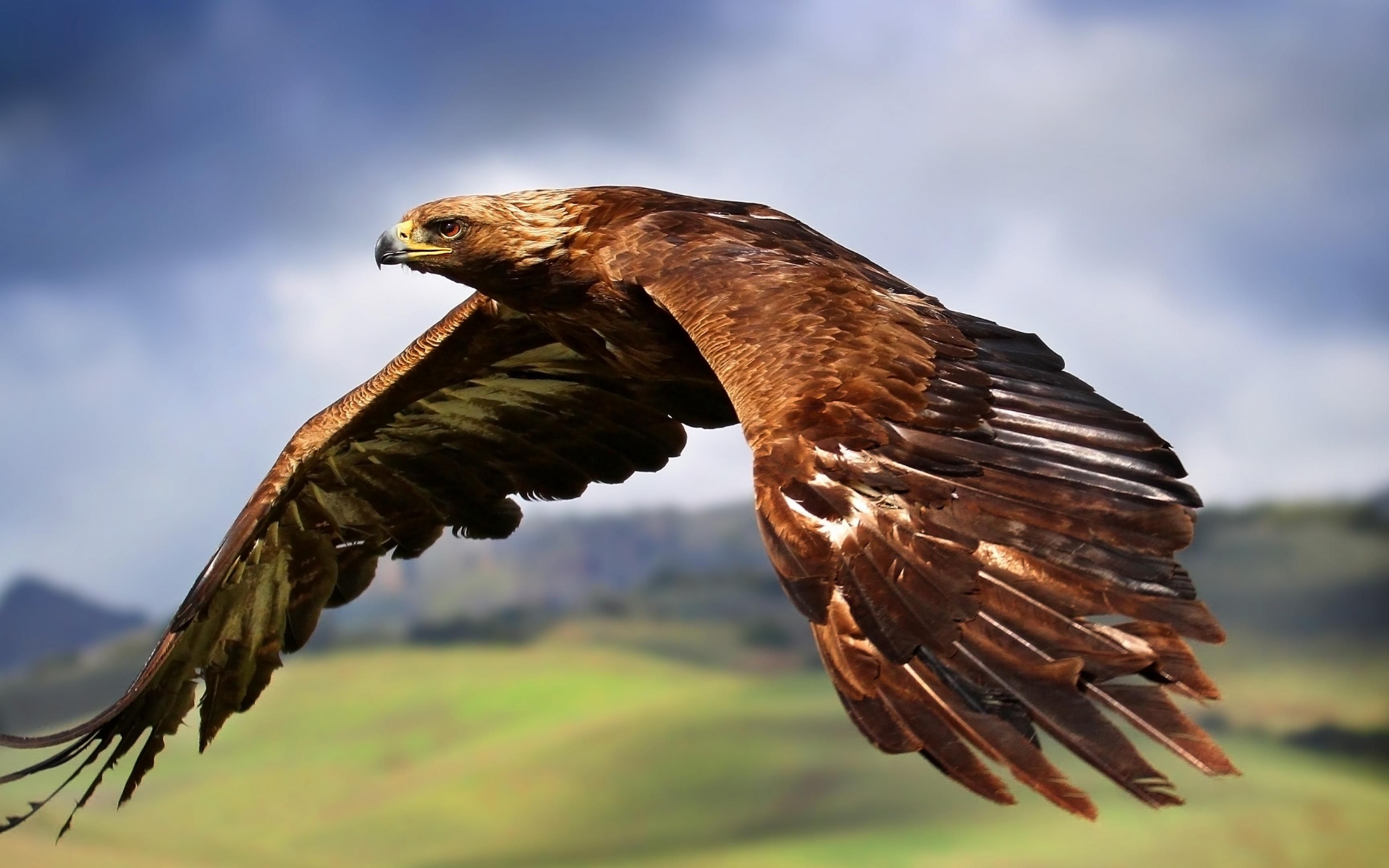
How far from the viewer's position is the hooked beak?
25.1 ft

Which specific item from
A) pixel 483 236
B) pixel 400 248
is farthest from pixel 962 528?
pixel 400 248

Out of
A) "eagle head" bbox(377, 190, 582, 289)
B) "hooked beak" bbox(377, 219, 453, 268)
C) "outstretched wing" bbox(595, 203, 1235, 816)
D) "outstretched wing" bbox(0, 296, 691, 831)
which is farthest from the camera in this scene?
"outstretched wing" bbox(0, 296, 691, 831)

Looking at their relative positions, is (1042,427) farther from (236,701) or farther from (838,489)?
(236,701)

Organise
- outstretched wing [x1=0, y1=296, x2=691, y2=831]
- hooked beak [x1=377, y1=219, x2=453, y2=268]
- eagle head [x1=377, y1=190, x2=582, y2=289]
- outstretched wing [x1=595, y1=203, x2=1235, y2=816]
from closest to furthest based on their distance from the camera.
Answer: outstretched wing [x1=595, y1=203, x2=1235, y2=816] < eagle head [x1=377, y1=190, x2=582, y2=289] < hooked beak [x1=377, y1=219, x2=453, y2=268] < outstretched wing [x1=0, y1=296, x2=691, y2=831]

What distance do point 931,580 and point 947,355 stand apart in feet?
3.53

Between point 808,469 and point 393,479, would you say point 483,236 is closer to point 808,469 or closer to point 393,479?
point 393,479

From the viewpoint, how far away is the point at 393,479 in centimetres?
919

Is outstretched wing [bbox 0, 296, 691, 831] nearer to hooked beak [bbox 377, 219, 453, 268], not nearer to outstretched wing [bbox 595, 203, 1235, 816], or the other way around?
hooked beak [bbox 377, 219, 453, 268]

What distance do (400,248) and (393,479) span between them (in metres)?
1.85

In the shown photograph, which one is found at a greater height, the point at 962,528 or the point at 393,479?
the point at 393,479

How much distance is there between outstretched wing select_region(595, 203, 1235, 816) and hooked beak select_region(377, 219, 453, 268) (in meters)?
1.64

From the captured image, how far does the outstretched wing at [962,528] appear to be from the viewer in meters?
5.01

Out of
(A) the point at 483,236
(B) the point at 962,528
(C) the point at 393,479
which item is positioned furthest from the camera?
(C) the point at 393,479

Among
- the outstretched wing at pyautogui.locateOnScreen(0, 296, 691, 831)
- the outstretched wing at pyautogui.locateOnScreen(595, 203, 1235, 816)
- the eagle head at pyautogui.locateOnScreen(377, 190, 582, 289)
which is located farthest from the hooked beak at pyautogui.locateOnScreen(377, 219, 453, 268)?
the outstretched wing at pyautogui.locateOnScreen(595, 203, 1235, 816)
